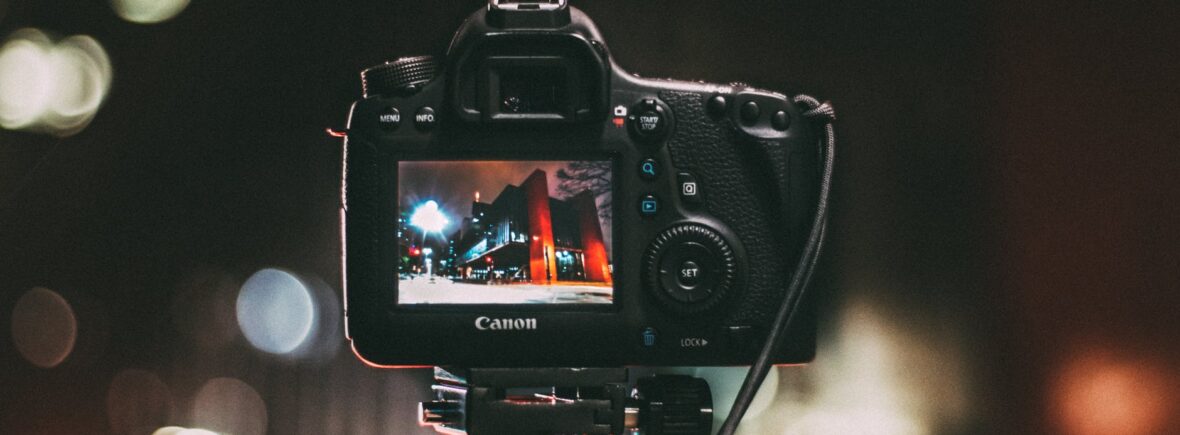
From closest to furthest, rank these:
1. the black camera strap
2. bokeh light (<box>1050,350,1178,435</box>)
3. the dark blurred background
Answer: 1. the black camera strap
2. bokeh light (<box>1050,350,1178,435</box>)
3. the dark blurred background

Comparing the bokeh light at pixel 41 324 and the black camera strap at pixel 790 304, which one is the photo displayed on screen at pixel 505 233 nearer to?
the black camera strap at pixel 790 304

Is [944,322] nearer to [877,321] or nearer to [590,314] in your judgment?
[877,321]

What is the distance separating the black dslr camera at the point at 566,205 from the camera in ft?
1.58

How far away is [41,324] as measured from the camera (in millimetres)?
733

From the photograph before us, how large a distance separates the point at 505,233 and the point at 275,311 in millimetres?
345

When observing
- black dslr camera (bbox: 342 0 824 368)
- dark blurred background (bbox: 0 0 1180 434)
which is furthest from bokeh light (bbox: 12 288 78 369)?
black dslr camera (bbox: 342 0 824 368)

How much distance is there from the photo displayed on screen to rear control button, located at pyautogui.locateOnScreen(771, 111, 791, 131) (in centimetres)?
11

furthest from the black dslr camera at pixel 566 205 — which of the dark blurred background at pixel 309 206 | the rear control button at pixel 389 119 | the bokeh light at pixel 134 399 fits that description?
the bokeh light at pixel 134 399

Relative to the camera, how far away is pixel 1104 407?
64cm

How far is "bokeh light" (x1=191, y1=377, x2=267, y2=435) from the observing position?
732 mm

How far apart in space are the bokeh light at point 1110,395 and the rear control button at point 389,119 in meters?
0.59

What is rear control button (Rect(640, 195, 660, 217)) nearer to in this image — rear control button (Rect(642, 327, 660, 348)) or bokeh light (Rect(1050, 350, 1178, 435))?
rear control button (Rect(642, 327, 660, 348))

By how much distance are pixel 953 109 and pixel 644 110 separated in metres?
0.39

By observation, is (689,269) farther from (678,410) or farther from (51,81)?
(51,81)
